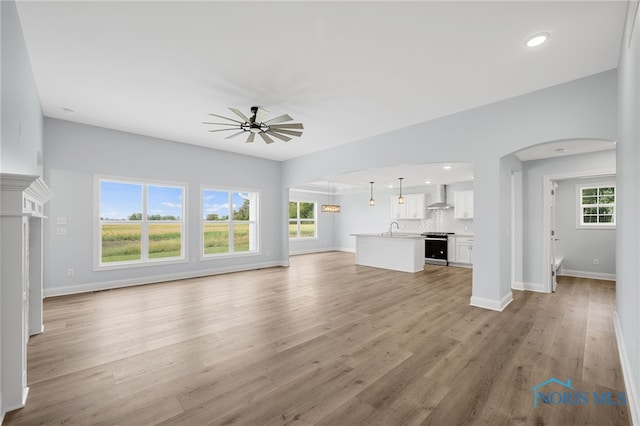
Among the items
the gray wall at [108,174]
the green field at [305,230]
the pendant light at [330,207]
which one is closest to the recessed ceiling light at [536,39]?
the gray wall at [108,174]

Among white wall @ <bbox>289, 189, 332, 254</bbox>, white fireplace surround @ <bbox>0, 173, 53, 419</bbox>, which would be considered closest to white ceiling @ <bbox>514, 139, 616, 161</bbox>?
white fireplace surround @ <bbox>0, 173, 53, 419</bbox>

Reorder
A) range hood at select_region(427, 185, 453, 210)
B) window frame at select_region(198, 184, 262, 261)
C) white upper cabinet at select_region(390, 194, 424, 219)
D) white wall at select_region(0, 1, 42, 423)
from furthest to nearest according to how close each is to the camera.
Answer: white upper cabinet at select_region(390, 194, 424, 219) < range hood at select_region(427, 185, 453, 210) < window frame at select_region(198, 184, 262, 261) < white wall at select_region(0, 1, 42, 423)

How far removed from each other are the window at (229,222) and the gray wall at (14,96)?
3.65 m

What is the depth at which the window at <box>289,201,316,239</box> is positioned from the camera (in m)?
11.2

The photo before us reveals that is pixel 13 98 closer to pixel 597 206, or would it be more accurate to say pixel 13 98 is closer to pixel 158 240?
pixel 158 240

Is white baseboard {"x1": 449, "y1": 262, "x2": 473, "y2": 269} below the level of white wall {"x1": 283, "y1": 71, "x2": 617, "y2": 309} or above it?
below

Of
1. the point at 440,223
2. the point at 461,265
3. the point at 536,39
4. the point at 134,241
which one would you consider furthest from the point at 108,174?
the point at 440,223

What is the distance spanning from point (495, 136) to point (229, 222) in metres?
5.76

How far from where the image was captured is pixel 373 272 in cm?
687

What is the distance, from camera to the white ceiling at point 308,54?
2260 millimetres

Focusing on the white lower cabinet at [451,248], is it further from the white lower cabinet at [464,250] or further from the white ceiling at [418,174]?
the white ceiling at [418,174]

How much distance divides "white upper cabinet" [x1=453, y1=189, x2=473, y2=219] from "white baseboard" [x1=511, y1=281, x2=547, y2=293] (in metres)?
3.29

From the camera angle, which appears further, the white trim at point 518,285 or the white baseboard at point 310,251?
the white baseboard at point 310,251

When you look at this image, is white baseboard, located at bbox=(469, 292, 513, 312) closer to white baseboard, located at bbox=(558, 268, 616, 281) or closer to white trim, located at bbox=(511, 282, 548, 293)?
white trim, located at bbox=(511, 282, 548, 293)
